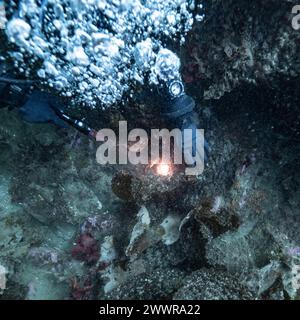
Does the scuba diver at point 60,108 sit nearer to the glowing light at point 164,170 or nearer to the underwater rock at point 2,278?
the glowing light at point 164,170

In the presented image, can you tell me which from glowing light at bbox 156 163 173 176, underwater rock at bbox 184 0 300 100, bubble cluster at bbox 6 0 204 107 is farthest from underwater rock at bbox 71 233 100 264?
underwater rock at bbox 184 0 300 100

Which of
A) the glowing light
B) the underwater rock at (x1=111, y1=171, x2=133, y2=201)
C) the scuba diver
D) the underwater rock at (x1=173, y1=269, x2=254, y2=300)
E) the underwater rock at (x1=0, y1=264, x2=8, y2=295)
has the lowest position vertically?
the underwater rock at (x1=0, y1=264, x2=8, y2=295)

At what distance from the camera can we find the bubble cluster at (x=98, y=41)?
454 cm

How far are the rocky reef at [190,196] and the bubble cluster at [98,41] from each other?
1.11 ft

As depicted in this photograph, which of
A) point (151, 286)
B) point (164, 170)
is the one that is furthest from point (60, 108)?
→ point (151, 286)

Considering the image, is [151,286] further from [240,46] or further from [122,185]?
[240,46]

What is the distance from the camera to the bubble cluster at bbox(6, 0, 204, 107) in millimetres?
4539

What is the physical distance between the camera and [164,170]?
468cm

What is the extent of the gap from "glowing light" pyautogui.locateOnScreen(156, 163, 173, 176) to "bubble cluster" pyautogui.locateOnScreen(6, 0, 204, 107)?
1.20 m

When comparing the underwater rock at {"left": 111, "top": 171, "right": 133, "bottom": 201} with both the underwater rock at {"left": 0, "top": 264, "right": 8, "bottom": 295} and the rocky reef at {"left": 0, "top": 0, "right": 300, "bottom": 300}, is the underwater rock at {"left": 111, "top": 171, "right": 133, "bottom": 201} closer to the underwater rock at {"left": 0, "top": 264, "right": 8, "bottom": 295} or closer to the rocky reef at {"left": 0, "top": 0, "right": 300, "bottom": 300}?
the rocky reef at {"left": 0, "top": 0, "right": 300, "bottom": 300}

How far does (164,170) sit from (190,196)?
51 cm
